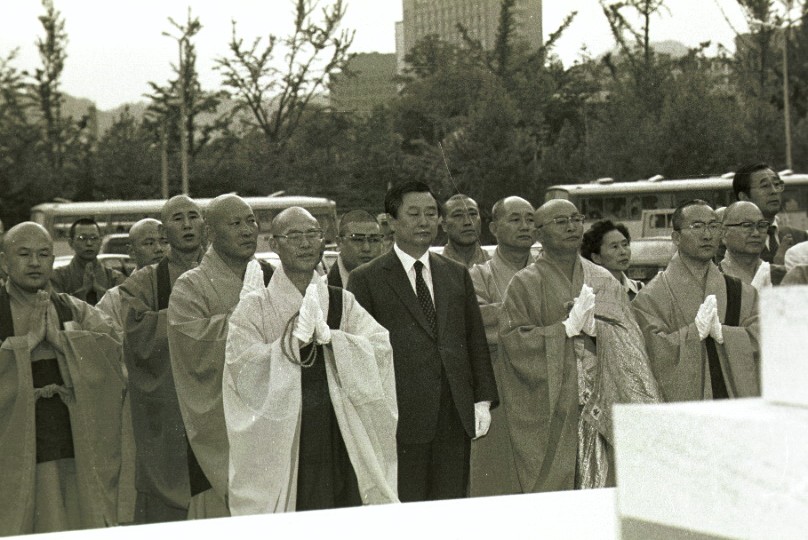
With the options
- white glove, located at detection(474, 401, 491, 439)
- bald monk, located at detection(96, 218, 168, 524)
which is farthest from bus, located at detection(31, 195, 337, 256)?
white glove, located at detection(474, 401, 491, 439)

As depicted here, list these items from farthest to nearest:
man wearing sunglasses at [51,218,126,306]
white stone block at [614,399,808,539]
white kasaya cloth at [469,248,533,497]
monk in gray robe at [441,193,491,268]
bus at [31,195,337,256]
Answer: bus at [31,195,337,256] < man wearing sunglasses at [51,218,126,306] < monk in gray robe at [441,193,491,268] < white kasaya cloth at [469,248,533,497] < white stone block at [614,399,808,539]

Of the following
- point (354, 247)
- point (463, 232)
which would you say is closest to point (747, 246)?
point (463, 232)

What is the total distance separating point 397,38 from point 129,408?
2.81 metres

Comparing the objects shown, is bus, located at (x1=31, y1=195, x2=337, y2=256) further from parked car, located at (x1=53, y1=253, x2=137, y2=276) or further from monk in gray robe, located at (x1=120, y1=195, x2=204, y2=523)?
monk in gray robe, located at (x1=120, y1=195, x2=204, y2=523)

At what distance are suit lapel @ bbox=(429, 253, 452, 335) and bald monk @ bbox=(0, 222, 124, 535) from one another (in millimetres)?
1292

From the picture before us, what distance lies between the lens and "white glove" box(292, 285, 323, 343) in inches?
176

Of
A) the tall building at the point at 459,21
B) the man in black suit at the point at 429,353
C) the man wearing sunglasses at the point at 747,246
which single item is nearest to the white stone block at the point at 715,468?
the man in black suit at the point at 429,353

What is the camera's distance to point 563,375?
5.33 meters

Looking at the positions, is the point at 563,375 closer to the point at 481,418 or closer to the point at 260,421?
the point at 481,418

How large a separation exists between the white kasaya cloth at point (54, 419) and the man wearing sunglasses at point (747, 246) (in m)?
2.68

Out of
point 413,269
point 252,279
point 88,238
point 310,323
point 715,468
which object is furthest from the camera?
point 88,238

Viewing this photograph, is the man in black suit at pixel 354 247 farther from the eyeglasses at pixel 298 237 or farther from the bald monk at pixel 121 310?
the eyeglasses at pixel 298 237

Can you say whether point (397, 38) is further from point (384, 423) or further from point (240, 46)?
point (384, 423)

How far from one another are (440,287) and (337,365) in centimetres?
69
